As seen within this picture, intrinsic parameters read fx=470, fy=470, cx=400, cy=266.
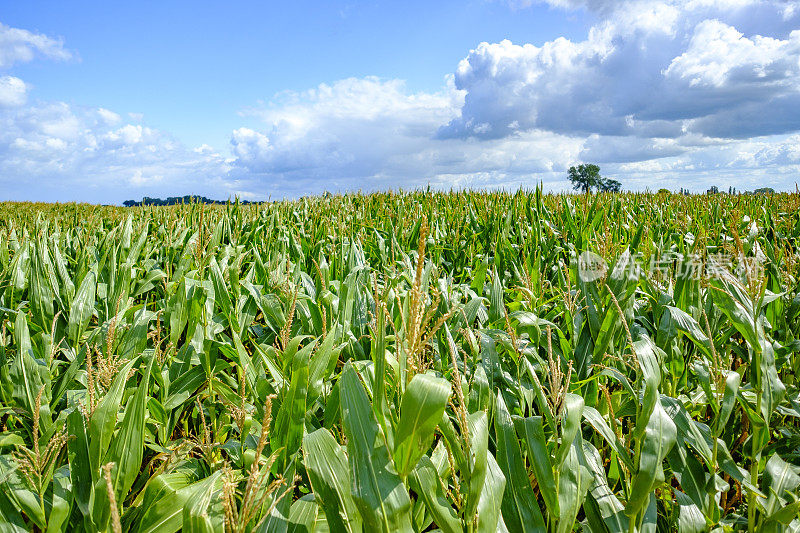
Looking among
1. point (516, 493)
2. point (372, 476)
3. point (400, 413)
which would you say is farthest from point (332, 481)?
point (516, 493)

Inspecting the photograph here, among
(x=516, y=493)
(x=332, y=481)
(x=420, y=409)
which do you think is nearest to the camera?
(x=420, y=409)

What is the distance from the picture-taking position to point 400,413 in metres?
0.97

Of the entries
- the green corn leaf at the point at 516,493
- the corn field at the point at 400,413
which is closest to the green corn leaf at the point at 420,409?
the corn field at the point at 400,413

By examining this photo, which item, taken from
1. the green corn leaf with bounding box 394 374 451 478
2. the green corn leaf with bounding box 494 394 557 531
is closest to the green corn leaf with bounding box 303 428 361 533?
the green corn leaf with bounding box 394 374 451 478

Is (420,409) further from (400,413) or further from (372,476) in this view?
(372,476)

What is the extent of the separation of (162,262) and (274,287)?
163 cm

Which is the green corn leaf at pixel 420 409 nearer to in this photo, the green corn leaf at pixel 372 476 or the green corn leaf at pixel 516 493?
the green corn leaf at pixel 372 476

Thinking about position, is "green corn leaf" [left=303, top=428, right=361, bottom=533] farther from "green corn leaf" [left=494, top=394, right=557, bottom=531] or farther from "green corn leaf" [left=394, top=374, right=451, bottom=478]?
"green corn leaf" [left=494, top=394, right=557, bottom=531]

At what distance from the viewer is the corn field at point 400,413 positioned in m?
1.04

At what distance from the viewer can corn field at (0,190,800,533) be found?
1040 mm

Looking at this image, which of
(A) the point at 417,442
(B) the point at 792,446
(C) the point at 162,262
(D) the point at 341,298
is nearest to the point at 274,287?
(D) the point at 341,298

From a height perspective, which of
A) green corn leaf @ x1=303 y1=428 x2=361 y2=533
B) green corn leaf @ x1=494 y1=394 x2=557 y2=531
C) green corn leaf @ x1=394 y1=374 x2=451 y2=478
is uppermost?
green corn leaf @ x1=394 y1=374 x2=451 y2=478

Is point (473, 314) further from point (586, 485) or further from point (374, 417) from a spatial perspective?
point (374, 417)

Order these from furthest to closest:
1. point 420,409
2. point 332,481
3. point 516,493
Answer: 1. point 516,493
2. point 332,481
3. point 420,409
